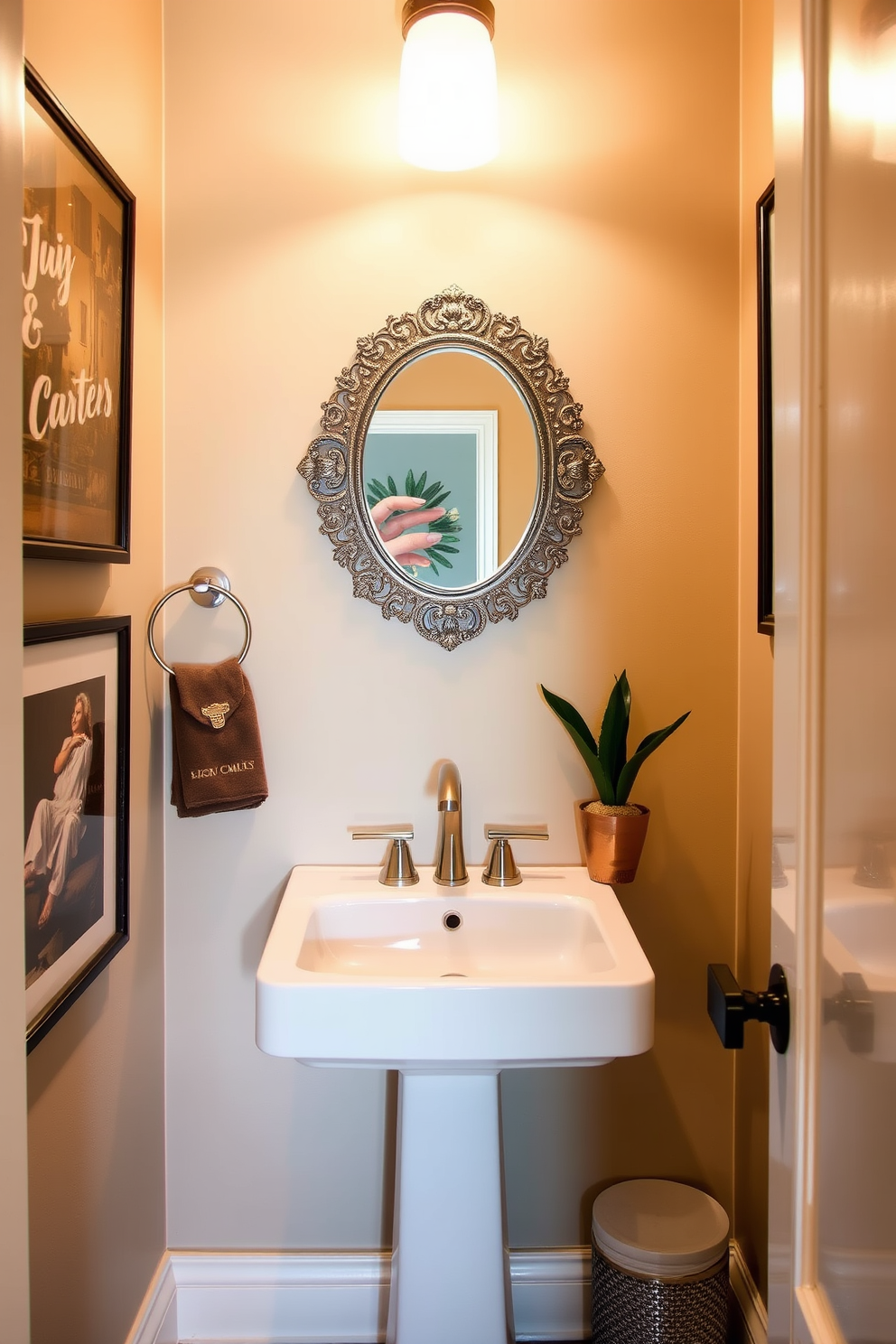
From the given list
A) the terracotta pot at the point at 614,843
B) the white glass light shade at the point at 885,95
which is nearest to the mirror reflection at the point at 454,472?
the terracotta pot at the point at 614,843

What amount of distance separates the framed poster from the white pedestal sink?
0.66 m

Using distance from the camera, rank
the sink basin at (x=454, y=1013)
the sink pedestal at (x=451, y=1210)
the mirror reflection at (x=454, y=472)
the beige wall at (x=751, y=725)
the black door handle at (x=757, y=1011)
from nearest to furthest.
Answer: the black door handle at (x=757, y=1011) → the sink basin at (x=454, y=1013) → the sink pedestal at (x=451, y=1210) → the beige wall at (x=751, y=725) → the mirror reflection at (x=454, y=472)

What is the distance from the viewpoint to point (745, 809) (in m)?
1.71

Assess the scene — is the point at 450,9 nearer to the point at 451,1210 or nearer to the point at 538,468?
the point at 538,468

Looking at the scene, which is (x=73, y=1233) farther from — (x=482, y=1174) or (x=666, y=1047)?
(x=666, y=1047)

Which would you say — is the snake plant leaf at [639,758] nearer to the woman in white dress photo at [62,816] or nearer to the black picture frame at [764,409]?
the black picture frame at [764,409]

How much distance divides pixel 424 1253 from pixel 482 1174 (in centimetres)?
15

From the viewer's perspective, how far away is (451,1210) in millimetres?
1479

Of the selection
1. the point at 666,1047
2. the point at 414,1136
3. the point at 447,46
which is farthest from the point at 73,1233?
the point at 447,46

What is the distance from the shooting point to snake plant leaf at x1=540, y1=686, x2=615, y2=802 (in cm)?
166

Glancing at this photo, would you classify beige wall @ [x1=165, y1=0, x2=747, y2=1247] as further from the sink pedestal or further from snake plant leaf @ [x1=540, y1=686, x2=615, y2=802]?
the sink pedestal

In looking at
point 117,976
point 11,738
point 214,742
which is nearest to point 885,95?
point 11,738

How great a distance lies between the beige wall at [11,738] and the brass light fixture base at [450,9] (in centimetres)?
114

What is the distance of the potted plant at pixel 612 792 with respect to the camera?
64.2 inches
